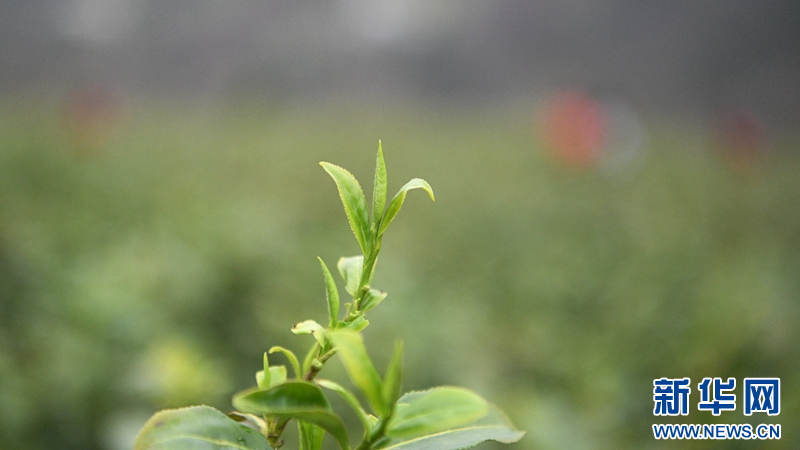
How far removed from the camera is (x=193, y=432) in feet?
0.64

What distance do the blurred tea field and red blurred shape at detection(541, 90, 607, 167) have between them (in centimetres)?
22

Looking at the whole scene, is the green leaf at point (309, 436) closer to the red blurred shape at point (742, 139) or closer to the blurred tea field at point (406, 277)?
the blurred tea field at point (406, 277)

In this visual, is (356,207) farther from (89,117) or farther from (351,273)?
(89,117)

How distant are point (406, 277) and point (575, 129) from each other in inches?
44.8

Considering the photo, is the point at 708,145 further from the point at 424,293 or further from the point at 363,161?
the point at 424,293

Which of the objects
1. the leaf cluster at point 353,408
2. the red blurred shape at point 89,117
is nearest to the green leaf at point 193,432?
the leaf cluster at point 353,408

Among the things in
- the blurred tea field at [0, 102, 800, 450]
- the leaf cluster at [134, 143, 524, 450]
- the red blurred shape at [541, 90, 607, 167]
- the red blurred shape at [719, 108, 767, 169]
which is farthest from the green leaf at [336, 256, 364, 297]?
the red blurred shape at [719, 108, 767, 169]

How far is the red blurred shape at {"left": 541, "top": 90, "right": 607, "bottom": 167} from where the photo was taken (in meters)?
2.28

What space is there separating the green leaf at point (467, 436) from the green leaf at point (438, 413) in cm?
3

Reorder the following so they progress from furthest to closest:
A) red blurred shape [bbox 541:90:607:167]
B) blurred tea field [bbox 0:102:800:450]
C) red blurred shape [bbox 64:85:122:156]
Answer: red blurred shape [bbox 541:90:607:167]
red blurred shape [bbox 64:85:122:156]
blurred tea field [bbox 0:102:800:450]

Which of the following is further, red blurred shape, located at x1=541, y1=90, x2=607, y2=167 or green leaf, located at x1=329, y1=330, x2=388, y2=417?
red blurred shape, located at x1=541, y1=90, x2=607, y2=167

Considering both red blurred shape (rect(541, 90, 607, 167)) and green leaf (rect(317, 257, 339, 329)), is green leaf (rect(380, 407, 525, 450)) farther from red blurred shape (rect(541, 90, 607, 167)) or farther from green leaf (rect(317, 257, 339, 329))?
red blurred shape (rect(541, 90, 607, 167))

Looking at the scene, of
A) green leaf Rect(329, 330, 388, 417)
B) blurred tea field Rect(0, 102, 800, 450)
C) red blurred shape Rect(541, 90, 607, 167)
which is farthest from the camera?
red blurred shape Rect(541, 90, 607, 167)

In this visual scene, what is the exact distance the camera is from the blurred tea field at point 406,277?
876mm
